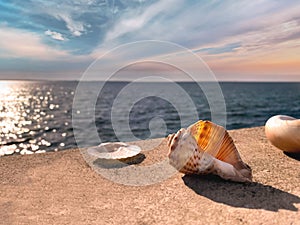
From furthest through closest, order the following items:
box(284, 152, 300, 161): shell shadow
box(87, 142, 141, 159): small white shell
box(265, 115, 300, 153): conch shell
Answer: box(87, 142, 141, 159): small white shell → box(284, 152, 300, 161): shell shadow → box(265, 115, 300, 153): conch shell

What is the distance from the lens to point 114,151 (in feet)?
14.8

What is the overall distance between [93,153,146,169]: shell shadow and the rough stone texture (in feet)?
0.10

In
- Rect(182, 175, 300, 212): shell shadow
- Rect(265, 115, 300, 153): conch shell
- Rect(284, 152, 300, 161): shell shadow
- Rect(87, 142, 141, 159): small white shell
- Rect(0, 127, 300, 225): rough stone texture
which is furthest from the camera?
Rect(87, 142, 141, 159): small white shell

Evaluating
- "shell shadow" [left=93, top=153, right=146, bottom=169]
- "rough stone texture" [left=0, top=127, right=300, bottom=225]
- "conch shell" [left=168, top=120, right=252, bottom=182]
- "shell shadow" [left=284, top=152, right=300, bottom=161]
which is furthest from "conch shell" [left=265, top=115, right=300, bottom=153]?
"shell shadow" [left=93, top=153, right=146, bottom=169]

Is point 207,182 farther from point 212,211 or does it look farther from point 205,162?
point 212,211

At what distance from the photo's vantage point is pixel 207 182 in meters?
3.10

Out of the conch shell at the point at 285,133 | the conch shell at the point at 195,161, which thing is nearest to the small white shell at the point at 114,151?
the conch shell at the point at 195,161

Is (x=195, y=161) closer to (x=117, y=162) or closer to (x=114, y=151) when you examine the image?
(x=117, y=162)

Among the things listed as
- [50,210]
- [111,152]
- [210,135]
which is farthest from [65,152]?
[210,135]

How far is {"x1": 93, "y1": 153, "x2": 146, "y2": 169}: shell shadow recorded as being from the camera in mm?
3996

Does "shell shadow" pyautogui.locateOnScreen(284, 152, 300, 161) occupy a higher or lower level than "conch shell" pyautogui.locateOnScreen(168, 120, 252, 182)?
lower

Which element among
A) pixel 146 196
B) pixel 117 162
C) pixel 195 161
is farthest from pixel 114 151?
pixel 195 161

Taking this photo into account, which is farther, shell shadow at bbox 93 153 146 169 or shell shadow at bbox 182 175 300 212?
shell shadow at bbox 93 153 146 169

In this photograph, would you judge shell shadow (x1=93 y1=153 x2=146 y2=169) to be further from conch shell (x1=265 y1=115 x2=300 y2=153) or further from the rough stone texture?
conch shell (x1=265 y1=115 x2=300 y2=153)
